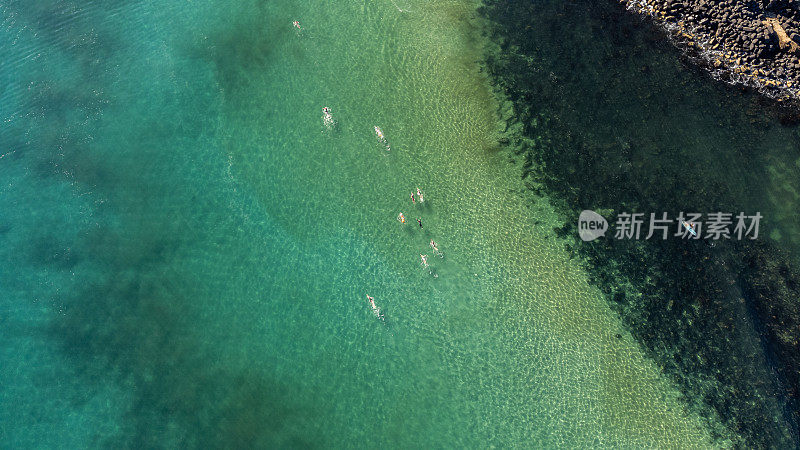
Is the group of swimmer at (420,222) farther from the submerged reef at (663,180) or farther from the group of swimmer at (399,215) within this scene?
the submerged reef at (663,180)

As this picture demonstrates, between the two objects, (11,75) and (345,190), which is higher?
(345,190)

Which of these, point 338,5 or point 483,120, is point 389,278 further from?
point 338,5

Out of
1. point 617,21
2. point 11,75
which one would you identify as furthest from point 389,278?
point 11,75

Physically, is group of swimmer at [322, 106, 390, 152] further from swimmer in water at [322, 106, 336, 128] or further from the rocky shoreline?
the rocky shoreline

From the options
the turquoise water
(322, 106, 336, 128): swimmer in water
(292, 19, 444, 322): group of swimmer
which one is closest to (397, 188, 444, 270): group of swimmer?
(292, 19, 444, 322): group of swimmer

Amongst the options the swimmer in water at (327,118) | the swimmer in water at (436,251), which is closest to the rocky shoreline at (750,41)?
the swimmer in water at (436,251)

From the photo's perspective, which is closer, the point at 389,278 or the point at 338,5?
the point at 389,278
